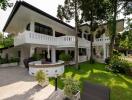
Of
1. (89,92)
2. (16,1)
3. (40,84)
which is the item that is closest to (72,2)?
(16,1)

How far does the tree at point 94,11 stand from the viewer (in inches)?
763

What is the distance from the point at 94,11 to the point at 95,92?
18657 mm

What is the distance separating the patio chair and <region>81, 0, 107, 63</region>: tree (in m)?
15.1

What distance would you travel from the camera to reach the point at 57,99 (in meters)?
8.30

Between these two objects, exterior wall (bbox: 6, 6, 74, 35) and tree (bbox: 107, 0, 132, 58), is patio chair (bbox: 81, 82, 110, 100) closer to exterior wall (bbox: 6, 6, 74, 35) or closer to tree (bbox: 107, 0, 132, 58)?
exterior wall (bbox: 6, 6, 74, 35)

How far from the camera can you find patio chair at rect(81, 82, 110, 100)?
14.3 ft

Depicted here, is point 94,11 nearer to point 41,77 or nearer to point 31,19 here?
point 31,19

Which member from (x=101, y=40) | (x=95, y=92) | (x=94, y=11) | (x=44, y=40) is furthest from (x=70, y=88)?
(x=101, y=40)

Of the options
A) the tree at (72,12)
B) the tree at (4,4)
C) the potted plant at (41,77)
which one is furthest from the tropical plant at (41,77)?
the tree at (72,12)

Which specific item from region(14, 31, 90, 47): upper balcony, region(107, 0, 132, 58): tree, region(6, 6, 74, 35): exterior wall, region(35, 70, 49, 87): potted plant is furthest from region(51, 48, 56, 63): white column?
region(35, 70, 49, 87): potted plant

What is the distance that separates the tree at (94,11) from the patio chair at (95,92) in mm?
15077

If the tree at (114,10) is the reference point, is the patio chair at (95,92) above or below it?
below

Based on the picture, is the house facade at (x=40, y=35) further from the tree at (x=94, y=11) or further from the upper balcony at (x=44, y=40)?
the tree at (x=94, y=11)

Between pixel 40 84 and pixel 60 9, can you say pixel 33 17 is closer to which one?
pixel 60 9
